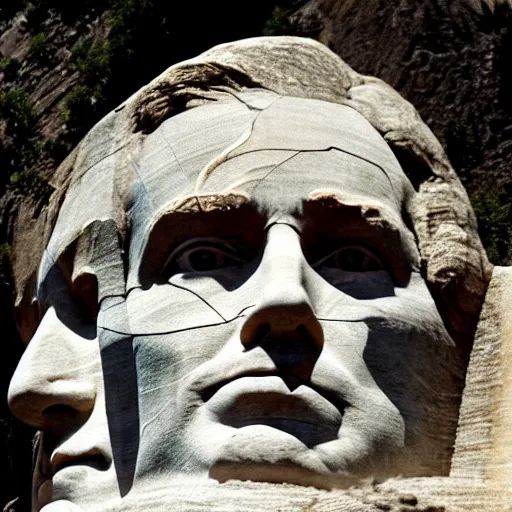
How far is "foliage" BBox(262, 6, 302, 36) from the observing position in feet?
34.1

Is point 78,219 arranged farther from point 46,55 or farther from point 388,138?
point 46,55

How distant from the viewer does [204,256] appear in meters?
6.59

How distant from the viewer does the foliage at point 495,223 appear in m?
8.85


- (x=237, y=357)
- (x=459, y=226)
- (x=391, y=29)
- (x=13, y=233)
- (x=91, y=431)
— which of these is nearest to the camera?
(x=237, y=357)

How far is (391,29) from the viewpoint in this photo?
1033 cm

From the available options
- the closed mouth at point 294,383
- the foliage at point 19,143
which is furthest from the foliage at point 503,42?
the closed mouth at point 294,383

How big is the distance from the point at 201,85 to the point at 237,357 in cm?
168

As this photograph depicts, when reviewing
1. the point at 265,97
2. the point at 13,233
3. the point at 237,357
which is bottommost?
the point at 13,233

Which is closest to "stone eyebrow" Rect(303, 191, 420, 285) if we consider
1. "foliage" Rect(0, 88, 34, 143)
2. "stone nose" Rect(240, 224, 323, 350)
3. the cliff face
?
"stone nose" Rect(240, 224, 323, 350)

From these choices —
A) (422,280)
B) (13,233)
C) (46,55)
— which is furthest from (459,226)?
(46,55)

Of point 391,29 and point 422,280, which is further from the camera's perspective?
point 391,29

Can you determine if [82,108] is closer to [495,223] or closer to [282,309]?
[495,223]

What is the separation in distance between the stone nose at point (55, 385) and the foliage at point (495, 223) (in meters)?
2.86

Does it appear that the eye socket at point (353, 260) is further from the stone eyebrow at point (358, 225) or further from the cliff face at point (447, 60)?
the cliff face at point (447, 60)
